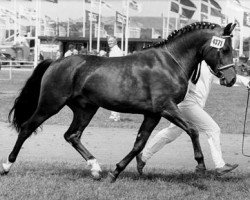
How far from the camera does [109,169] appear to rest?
7859mm

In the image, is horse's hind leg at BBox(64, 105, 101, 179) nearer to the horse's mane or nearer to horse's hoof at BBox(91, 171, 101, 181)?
horse's hoof at BBox(91, 171, 101, 181)

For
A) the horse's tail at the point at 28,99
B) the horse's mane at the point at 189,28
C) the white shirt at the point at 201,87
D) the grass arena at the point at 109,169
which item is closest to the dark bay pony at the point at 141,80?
the horse's mane at the point at 189,28

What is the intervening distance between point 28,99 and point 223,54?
2804mm

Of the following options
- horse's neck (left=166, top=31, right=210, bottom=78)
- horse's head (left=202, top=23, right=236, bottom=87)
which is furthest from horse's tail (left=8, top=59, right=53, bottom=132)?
horse's head (left=202, top=23, right=236, bottom=87)

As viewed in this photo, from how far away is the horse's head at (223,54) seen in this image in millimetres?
6777

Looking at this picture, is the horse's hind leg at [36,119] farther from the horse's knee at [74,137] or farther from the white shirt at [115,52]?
the white shirt at [115,52]

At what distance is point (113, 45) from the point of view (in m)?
12.9

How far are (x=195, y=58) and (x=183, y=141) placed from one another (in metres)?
3.66

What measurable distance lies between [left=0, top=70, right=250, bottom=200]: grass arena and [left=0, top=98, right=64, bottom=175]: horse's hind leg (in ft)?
0.64

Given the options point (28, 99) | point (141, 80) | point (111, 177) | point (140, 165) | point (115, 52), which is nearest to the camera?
point (141, 80)

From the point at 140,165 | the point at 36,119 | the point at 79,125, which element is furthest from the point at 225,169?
the point at 36,119

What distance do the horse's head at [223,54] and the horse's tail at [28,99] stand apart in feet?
7.48

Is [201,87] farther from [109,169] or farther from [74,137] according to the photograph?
[74,137]

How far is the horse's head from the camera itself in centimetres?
678
